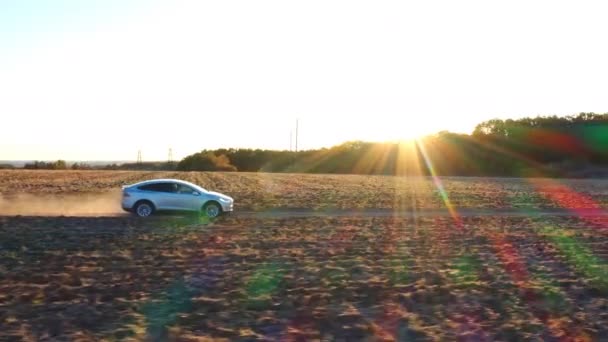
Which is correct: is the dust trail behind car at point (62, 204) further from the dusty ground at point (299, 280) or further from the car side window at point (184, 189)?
the dusty ground at point (299, 280)

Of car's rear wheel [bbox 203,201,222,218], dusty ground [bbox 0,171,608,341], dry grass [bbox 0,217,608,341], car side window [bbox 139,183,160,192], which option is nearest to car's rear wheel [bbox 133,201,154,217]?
car side window [bbox 139,183,160,192]

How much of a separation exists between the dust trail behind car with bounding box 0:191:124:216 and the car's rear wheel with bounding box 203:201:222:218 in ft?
12.8

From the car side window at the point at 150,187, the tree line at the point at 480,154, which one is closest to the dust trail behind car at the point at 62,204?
the car side window at the point at 150,187

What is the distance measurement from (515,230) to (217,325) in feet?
49.3

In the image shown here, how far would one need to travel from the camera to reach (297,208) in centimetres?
3300

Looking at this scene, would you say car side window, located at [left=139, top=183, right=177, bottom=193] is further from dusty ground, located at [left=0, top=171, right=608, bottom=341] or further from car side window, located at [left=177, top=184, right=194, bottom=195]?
dusty ground, located at [left=0, top=171, right=608, bottom=341]

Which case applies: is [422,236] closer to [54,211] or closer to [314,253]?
[314,253]

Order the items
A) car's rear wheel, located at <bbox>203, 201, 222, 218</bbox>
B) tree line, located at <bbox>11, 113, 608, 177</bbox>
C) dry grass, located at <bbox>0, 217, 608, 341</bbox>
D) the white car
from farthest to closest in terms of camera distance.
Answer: tree line, located at <bbox>11, 113, 608, 177</bbox>
car's rear wheel, located at <bbox>203, 201, 222, 218</bbox>
the white car
dry grass, located at <bbox>0, 217, 608, 341</bbox>

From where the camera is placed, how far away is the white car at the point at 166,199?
26828 millimetres

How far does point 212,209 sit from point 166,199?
62.8 inches

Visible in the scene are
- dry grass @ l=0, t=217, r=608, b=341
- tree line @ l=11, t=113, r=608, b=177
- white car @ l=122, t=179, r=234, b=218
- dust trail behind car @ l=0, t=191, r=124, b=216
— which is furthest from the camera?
tree line @ l=11, t=113, r=608, b=177

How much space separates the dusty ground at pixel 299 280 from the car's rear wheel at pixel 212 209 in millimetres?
1586

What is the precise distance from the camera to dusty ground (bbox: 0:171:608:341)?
9820 mm

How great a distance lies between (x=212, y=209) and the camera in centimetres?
2711
